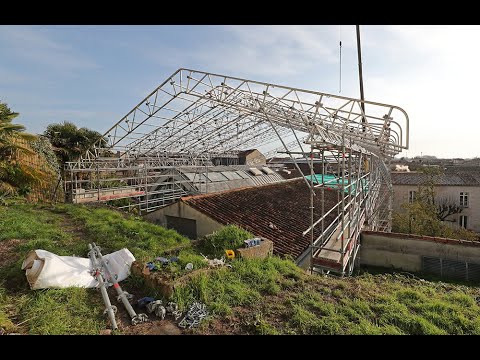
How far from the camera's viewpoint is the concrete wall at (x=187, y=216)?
8641 millimetres

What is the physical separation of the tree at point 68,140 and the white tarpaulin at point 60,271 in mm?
11601

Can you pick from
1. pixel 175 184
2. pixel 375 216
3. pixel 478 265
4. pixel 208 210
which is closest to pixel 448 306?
pixel 478 265

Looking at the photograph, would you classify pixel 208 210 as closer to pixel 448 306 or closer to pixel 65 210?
pixel 65 210

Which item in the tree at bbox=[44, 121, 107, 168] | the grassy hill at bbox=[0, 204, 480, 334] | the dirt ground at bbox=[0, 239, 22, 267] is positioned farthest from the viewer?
the tree at bbox=[44, 121, 107, 168]

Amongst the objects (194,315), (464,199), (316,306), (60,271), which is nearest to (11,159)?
(60,271)

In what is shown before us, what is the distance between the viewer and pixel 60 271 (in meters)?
3.85

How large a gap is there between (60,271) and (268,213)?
7230 millimetres

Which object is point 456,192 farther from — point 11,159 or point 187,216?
point 11,159

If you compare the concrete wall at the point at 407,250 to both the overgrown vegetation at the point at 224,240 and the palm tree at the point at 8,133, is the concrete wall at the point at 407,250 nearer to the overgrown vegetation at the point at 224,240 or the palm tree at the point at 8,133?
the overgrown vegetation at the point at 224,240

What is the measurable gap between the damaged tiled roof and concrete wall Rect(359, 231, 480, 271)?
164 centimetres

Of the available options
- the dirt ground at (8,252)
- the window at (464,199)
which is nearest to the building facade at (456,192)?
the window at (464,199)

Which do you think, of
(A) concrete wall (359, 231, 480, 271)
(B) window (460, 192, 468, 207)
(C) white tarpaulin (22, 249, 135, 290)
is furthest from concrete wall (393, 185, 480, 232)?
(C) white tarpaulin (22, 249, 135, 290)

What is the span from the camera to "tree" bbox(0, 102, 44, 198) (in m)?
8.32

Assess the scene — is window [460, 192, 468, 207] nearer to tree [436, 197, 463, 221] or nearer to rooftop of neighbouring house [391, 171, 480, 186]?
tree [436, 197, 463, 221]
